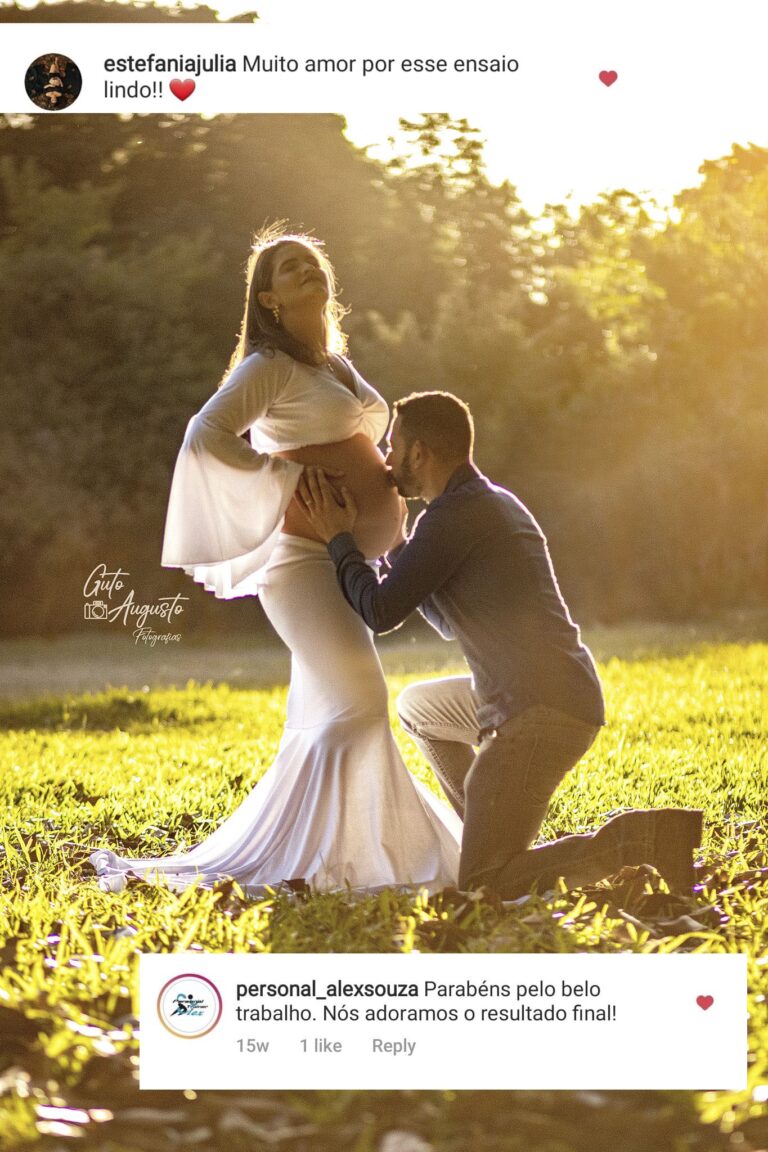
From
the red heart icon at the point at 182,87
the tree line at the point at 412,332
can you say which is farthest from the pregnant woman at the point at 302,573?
the tree line at the point at 412,332

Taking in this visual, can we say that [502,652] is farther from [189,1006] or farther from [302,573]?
[189,1006]

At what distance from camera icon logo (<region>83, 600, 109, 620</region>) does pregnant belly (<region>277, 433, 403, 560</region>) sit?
798cm

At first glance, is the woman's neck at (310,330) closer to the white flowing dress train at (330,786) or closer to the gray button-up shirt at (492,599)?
the white flowing dress train at (330,786)

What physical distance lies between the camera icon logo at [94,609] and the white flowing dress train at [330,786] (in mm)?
7943

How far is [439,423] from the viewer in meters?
3.65

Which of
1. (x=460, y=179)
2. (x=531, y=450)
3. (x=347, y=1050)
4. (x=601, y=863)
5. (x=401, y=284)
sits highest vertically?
(x=460, y=179)

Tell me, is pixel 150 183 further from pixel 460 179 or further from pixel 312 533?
pixel 312 533

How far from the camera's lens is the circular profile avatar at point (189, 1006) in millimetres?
2799

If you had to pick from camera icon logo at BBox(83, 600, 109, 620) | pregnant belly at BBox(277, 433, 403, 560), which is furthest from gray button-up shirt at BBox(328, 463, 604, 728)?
camera icon logo at BBox(83, 600, 109, 620)

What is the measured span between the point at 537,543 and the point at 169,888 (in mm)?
1523

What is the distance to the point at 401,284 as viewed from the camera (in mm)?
12227

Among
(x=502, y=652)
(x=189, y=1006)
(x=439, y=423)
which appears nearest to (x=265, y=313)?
(x=439, y=423)

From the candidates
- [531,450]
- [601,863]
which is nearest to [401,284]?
[531,450]

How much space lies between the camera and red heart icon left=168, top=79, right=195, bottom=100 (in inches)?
141
